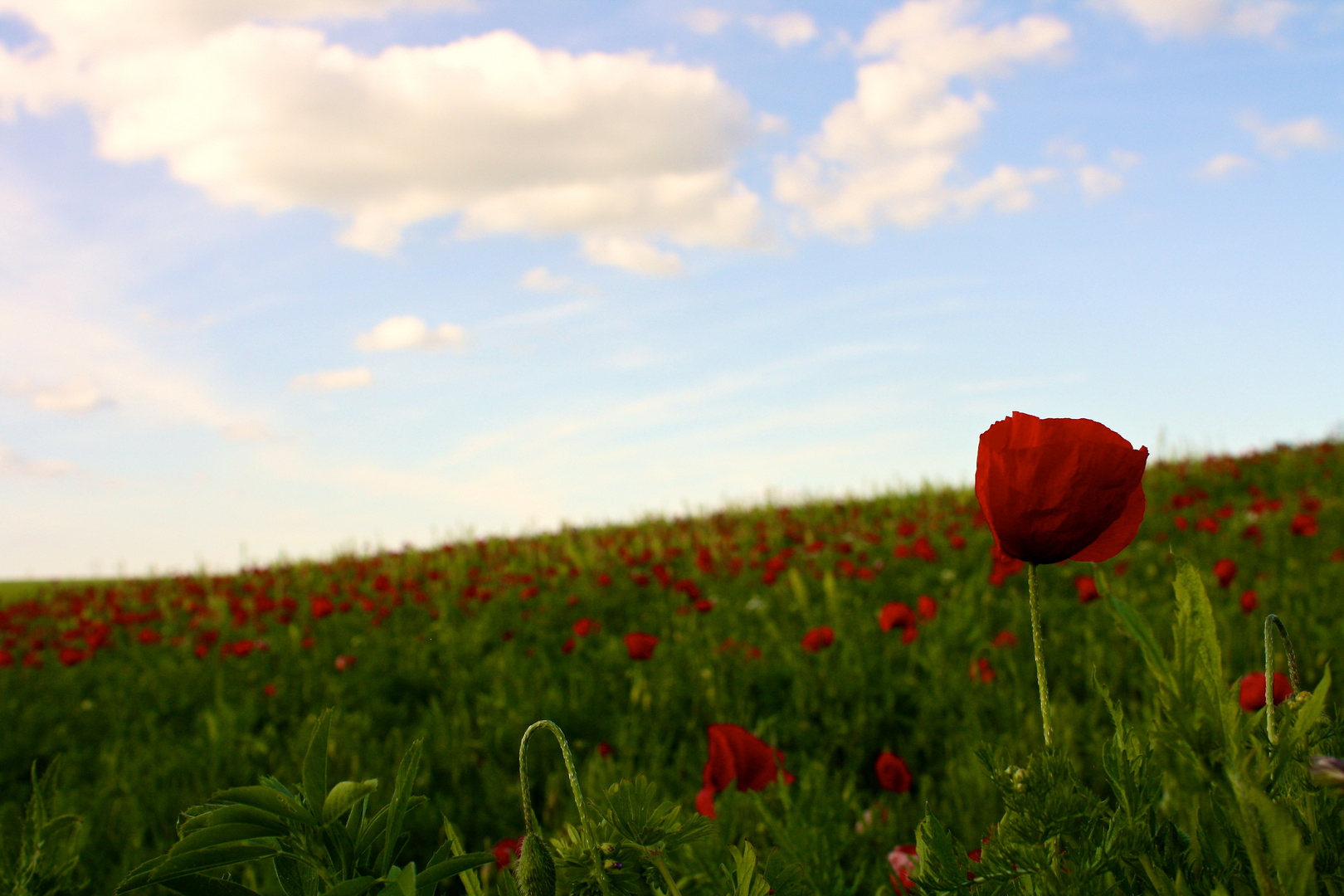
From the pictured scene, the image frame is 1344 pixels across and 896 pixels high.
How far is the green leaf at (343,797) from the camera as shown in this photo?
72cm

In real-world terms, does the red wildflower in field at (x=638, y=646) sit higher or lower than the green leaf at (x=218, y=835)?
lower

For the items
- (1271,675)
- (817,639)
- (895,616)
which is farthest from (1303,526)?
(1271,675)

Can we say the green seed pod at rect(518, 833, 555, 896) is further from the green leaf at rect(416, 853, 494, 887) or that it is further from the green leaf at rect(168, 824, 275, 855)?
the green leaf at rect(168, 824, 275, 855)

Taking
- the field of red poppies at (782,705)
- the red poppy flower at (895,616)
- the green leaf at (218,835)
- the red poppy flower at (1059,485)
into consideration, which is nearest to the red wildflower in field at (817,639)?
the field of red poppies at (782,705)

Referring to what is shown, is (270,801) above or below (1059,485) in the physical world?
below

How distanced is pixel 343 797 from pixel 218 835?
0.30 ft

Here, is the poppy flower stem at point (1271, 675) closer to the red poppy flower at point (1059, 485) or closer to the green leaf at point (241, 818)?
the red poppy flower at point (1059, 485)

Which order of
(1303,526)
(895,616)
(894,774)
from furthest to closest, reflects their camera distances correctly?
(1303,526), (895,616), (894,774)

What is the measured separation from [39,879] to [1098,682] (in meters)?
1.19

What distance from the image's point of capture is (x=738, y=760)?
1563mm

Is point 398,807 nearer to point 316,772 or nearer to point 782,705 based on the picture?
point 316,772

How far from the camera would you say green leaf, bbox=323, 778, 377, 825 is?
719 mm

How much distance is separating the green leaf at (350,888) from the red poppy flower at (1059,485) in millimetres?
684

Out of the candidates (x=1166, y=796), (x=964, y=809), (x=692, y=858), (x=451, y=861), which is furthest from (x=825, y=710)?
(x=451, y=861)
